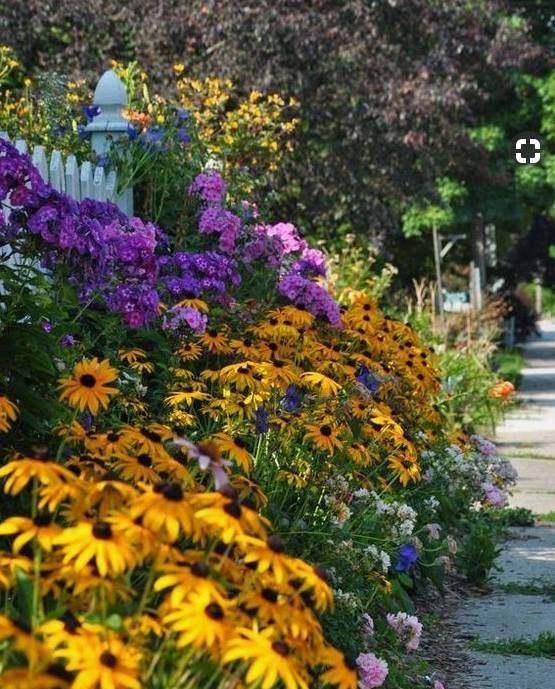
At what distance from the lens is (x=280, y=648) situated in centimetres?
300

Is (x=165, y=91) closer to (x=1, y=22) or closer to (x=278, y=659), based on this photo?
(x=1, y=22)

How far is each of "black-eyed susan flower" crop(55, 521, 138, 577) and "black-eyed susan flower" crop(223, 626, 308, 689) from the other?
24 centimetres

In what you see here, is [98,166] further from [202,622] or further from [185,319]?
[202,622]

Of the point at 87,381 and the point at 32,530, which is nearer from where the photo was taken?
the point at 32,530

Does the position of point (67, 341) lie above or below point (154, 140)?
below

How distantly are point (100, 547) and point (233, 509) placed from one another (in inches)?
11.5

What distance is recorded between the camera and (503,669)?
20.7ft

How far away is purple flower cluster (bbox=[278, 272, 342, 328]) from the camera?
8375 millimetres

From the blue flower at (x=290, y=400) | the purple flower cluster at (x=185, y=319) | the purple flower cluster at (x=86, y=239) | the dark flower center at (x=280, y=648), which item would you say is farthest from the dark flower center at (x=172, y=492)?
the purple flower cluster at (x=185, y=319)

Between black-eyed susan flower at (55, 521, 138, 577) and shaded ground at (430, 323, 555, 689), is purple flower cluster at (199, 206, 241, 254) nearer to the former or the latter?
shaded ground at (430, 323, 555, 689)

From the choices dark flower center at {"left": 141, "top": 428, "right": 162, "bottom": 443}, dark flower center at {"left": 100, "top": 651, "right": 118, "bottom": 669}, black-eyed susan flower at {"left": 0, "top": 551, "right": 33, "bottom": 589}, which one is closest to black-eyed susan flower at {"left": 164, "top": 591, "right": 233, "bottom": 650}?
dark flower center at {"left": 100, "top": 651, "right": 118, "bottom": 669}

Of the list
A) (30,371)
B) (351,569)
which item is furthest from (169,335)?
(30,371)

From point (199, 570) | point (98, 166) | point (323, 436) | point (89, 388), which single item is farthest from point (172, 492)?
point (98, 166)

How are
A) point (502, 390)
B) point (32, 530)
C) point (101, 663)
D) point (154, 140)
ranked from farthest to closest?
point (502, 390) → point (154, 140) → point (32, 530) → point (101, 663)
